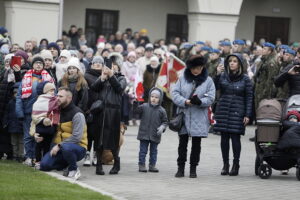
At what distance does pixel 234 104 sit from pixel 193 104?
3.04 feet

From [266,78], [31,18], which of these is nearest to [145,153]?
[266,78]

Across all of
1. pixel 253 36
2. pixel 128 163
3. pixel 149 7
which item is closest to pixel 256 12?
pixel 253 36

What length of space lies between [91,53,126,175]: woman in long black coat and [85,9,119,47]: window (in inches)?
781

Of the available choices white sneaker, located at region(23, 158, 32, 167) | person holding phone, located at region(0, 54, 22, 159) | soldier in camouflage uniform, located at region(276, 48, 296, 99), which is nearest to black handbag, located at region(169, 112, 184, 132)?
white sneaker, located at region(23, 158, 32, 167)

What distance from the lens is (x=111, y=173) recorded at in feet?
44.7

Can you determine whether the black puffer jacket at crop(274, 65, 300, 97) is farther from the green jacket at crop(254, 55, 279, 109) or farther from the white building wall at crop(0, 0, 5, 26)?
the white building wall at crop(0, 0, 5, 26)

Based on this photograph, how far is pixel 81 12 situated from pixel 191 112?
2013cm

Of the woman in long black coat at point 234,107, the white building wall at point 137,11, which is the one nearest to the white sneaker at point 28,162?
the woman in long black coat at point 234,107

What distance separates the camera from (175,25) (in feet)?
113

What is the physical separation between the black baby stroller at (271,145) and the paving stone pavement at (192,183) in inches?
8.0

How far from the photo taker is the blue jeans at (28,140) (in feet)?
46.3

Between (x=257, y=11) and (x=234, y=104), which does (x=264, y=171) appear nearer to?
(x=234, y=104)

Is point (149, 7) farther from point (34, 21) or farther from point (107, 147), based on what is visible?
point (107, 147)

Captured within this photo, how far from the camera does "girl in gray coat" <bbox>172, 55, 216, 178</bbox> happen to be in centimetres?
1341
